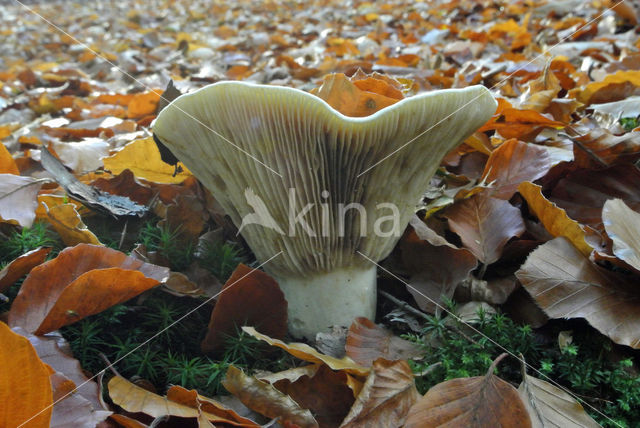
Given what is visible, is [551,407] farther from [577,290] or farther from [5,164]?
[5,164]

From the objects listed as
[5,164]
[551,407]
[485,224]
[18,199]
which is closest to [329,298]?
[485,224]

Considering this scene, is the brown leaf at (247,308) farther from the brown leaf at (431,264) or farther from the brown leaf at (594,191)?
the brown leaf at (594,191)

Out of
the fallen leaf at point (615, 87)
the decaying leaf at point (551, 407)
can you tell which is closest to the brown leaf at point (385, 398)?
the decaying leaf at point (551, 407)

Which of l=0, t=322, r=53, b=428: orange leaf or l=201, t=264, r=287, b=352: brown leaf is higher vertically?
l=0, t=322, r=53, b=428: orange leaf

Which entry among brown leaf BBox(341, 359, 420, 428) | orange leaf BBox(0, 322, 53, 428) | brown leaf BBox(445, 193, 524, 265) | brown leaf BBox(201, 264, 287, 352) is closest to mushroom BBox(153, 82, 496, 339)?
brown leaf BBox(201, 264, 287, 352)

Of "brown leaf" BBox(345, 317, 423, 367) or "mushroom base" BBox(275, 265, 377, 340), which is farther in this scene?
"mushroom base" BBox(275, 265, 377, 340)

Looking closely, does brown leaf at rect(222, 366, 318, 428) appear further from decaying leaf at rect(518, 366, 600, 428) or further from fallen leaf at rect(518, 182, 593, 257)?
fallen leaf at rect(518, 182, 593, 257)

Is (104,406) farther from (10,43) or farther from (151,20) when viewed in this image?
(151,20)
